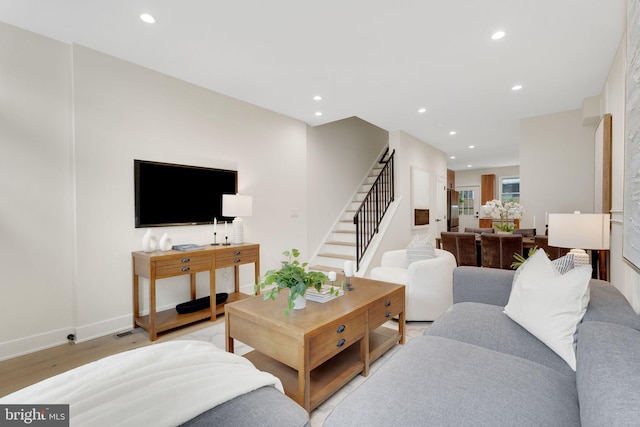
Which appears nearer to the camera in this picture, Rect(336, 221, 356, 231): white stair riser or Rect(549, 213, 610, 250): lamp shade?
Rect(549, 213, 610, 250): lamp shade

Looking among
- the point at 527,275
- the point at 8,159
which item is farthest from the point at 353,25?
the point at 8,159

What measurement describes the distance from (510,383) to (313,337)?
0.93 metres

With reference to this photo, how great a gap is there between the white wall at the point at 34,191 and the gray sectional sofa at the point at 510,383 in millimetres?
2850

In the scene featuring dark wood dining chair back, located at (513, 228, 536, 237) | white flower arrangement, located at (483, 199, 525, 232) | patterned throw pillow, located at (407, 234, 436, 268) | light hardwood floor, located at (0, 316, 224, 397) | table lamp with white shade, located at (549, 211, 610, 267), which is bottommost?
light hardwood floor, located at (0, 316, 224, 397)

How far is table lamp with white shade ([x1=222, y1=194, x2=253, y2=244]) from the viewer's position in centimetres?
345

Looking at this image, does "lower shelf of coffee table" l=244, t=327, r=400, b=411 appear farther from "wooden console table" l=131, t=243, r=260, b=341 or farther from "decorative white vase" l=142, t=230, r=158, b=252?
"decorative white vase" l=142, t=230, r=158, b=252

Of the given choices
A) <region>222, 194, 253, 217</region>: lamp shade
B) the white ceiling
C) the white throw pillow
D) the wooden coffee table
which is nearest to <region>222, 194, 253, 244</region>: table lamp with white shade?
<region>222, 194, 253, 217</region>: lamp shade

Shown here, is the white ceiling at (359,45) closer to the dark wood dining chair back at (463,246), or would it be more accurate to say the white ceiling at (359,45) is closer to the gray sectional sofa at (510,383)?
the dark wood dining chair back at (463,246)

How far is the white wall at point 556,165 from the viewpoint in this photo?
428 cm

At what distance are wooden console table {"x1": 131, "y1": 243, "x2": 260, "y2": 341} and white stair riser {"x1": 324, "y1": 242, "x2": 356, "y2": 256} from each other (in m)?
2.09

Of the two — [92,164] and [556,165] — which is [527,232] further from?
[92,164]

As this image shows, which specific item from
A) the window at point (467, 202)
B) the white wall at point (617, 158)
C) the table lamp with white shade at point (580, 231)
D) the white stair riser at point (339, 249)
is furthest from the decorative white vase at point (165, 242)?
the window at point (467, 202)

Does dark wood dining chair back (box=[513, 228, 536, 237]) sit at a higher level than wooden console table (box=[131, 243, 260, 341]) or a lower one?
higher

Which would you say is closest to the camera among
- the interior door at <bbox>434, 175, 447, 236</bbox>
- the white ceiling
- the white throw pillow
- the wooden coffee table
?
the white throw pillow
